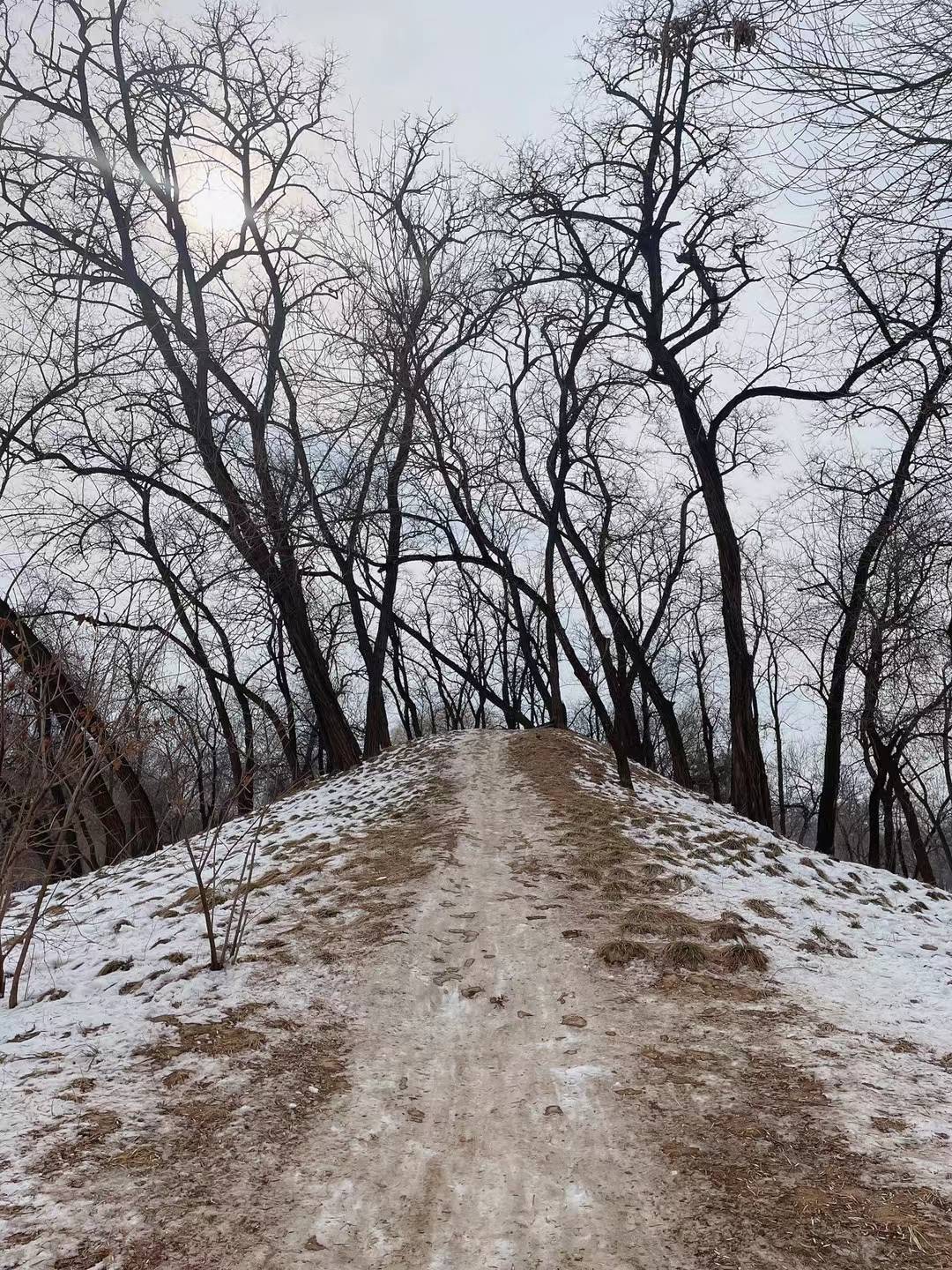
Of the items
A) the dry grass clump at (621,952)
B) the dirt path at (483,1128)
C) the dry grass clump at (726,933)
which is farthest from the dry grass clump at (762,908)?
the dirt path at (483,1128)

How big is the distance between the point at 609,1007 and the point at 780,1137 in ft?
4.68

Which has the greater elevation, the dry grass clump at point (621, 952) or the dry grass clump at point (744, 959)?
the dry grass clump at point (621, 952)

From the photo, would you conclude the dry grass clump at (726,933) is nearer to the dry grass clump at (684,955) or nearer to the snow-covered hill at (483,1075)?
the snow-covered hill at (483,1075)

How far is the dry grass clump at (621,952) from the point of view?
16.7ft

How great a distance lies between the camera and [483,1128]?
10.8 ft

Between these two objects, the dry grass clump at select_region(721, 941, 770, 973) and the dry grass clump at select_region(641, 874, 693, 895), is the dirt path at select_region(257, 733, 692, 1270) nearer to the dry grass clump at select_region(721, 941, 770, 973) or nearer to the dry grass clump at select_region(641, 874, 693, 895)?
the dry grass clump at select_region(721, 941, 770, 973)

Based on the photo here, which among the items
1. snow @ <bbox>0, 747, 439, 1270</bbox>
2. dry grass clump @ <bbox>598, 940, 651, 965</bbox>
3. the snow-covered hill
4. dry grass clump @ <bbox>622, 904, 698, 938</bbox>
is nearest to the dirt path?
the snow-covered hill

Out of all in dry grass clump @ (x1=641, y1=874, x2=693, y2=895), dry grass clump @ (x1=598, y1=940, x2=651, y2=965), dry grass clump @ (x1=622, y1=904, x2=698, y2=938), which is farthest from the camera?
dry grass clump @ (x1=641, y1=874, x2=693, y2=895)

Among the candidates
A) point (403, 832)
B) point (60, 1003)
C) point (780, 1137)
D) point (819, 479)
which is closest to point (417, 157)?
point (819, 479)

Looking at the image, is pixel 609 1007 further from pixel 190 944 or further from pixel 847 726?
pixel 847 726

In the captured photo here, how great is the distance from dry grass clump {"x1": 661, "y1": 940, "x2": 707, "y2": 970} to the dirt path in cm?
55

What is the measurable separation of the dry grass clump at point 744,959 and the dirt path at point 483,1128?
0.89 meters

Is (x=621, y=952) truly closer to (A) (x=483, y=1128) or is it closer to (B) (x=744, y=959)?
(B) (x=744, y=959)

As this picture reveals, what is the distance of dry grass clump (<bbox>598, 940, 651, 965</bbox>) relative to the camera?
5.09m
